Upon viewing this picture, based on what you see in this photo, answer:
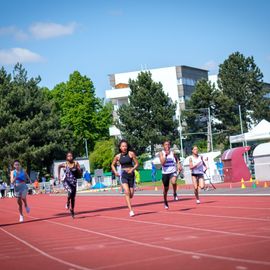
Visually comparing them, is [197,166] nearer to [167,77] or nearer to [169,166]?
[169,166]

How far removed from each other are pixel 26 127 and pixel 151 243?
2502 inches

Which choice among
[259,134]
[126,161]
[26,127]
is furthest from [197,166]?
[26,127]

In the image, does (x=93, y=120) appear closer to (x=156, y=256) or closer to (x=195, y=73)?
(x=195, y=73)

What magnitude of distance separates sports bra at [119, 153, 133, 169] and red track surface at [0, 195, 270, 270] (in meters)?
1.47

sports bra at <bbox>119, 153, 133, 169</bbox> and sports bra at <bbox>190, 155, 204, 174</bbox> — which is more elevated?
sports bra at <bbox>119, 153, 133, 169</bbox>

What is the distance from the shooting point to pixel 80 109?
8681 centimetres

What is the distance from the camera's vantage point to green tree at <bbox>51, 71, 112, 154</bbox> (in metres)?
87.0

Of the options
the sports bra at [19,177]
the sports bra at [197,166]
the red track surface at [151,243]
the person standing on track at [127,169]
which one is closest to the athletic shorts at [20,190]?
the sports bra at [19,177]

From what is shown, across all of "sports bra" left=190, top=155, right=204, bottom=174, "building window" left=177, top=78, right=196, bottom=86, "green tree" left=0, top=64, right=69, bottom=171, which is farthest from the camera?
"building window" left=177, top=78, right=196, bottom=86

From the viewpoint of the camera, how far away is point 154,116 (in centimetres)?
7431

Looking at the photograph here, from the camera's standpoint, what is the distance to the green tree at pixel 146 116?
7375 centimetres

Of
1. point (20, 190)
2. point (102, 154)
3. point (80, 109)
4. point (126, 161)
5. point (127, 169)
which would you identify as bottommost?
point (20, 190)

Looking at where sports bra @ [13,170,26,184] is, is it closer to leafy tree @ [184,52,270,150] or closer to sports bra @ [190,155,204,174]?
sports bra @ [190,155,204,174]

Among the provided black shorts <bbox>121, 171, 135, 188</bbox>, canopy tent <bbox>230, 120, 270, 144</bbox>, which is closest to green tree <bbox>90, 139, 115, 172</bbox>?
canopy tent <bbox>230, 120, 270, 144</bbox>
